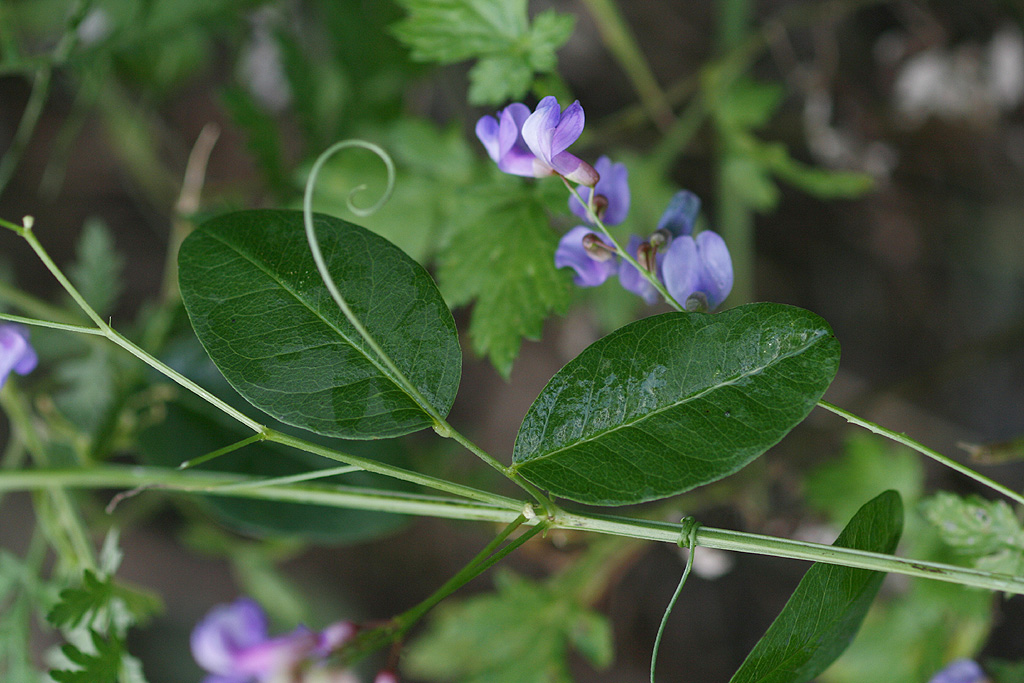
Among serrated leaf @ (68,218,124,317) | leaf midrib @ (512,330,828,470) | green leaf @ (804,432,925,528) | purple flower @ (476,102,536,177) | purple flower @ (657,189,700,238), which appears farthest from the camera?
green leaf @ (804,432,925,528)

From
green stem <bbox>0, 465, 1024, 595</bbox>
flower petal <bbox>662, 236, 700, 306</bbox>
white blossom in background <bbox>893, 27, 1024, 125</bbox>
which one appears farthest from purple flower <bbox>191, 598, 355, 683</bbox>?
white blossom in background <bbox>893, 27, 1024, 125</bbox>

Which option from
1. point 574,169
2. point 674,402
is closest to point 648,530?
point 674,402

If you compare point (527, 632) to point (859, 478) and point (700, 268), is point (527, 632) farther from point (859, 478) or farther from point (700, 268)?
point (700, 268)

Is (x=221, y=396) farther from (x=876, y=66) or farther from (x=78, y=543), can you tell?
(x=876, y=66)

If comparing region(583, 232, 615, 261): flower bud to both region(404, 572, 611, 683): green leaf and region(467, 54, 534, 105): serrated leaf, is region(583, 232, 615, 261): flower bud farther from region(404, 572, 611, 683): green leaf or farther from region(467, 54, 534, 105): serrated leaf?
region(404, 572, 611, 683): green leaf

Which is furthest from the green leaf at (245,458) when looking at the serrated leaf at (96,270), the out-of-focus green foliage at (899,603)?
the out-of-focus green foliage at (899,603)

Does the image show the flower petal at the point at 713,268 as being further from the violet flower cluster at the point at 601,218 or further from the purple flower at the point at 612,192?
the purple flower at the point at 612,192

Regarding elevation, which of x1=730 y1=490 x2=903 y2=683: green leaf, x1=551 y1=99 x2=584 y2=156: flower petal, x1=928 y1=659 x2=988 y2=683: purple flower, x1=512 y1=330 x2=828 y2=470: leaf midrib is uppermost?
x1=551 y1=99 x2=584 y2=156: flower petal
